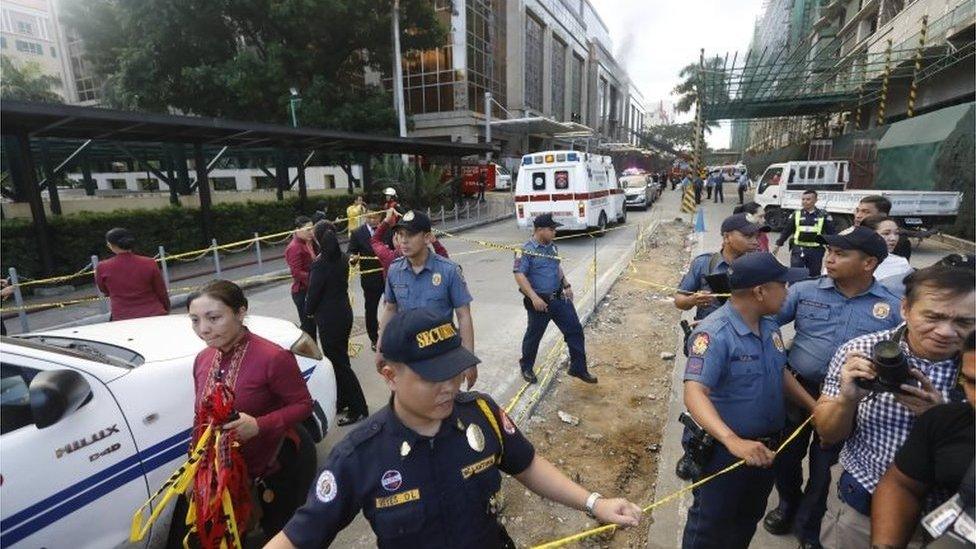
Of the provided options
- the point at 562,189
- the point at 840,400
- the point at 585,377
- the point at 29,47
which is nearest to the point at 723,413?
the point at 840,400

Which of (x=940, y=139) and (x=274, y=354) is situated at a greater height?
(x=940, y=139)

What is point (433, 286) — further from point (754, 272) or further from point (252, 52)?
point (252, 52)

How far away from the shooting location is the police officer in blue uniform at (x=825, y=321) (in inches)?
102

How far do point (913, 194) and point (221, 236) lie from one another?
1747 centimetres

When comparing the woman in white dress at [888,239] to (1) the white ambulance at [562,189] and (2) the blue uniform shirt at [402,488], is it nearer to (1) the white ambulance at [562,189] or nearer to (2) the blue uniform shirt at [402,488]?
(2) the blue uniform shirt at [402,488]

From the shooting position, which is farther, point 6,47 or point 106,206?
point 6,47

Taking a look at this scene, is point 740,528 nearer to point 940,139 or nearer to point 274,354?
point 274,354

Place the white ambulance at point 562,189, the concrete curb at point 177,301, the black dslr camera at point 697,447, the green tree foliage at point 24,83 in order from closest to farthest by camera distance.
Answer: the black dslr camera at point 697,447
the concrete curb at point 177,301
the white ambulance at point 562,189
the green tree foliage at point 24,83

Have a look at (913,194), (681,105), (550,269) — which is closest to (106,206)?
(550,269)

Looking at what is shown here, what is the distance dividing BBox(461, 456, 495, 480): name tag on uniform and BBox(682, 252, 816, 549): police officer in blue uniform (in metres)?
1.05

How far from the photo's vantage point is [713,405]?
2.28 meters

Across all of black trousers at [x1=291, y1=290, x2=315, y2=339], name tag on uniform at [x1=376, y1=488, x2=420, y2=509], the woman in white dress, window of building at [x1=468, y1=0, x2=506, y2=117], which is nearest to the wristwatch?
name tag on uniform at [x1=376, y1=488, x2=420, y2=509]

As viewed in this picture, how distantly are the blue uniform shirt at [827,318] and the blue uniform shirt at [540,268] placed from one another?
93.7 inches

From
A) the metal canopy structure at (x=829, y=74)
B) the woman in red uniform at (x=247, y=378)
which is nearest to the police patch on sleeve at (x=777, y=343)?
the woman in red uniform at (x=247, y=378)
